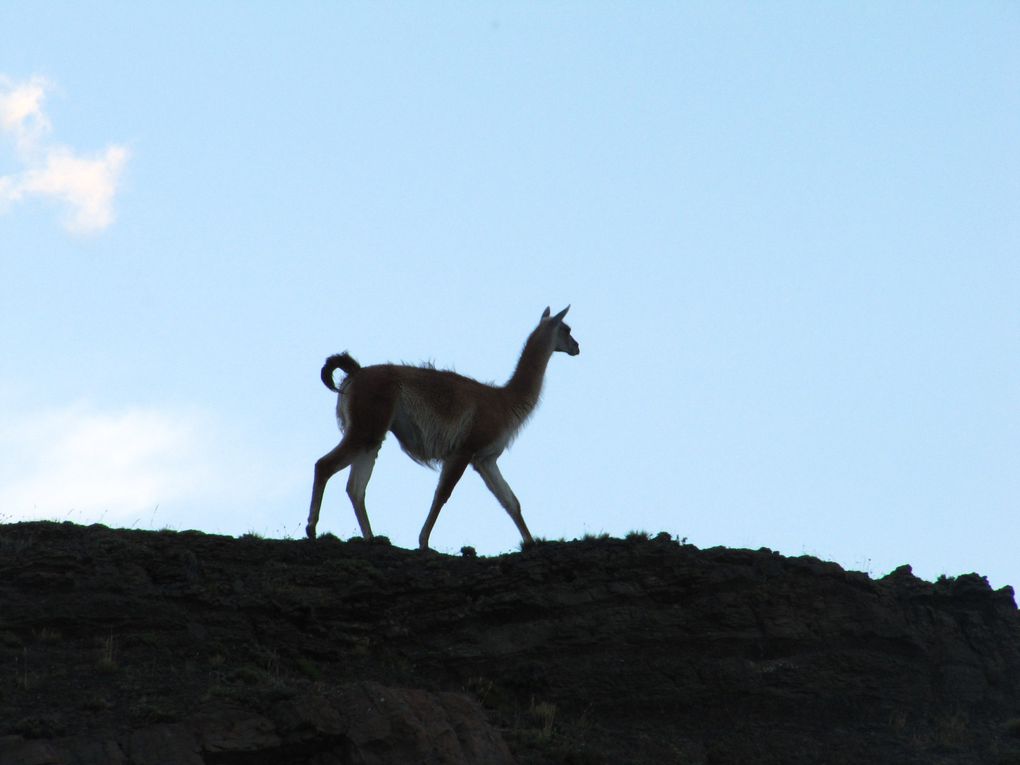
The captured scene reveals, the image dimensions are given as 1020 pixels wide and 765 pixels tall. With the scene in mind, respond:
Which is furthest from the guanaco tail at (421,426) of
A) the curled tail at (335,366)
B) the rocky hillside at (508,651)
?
the rocky hillside at (508,651)

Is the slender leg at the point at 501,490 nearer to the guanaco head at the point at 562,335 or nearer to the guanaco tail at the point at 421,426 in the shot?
A: the guanaco tail at the point at 421,426

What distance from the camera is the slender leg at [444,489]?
16.9 m

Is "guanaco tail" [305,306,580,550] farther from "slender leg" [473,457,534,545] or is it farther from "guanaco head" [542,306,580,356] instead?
"guanaco head" [542,306,580,356]

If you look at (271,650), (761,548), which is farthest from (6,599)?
(761,548)

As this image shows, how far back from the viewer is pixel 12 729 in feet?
35.3

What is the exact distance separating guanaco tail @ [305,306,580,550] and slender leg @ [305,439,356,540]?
0.01m

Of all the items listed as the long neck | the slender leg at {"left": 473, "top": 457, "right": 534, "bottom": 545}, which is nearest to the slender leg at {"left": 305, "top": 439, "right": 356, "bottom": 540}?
the slender leg at {"left": 473, "top": 457, "right": 534, "bottom": 545}

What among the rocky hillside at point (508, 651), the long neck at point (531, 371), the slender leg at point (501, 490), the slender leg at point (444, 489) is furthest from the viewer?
the long neck at point (531, 371)

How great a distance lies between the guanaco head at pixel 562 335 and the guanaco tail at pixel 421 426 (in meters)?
2.38

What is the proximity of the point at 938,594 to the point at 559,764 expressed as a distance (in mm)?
5950

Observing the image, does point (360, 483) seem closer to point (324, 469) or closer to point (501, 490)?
point (324, 469)

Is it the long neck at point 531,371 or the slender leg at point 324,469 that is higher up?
the long neck at point 531,371

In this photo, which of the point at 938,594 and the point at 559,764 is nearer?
the point at 559,764

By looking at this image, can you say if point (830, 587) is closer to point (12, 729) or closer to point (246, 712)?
point (246, 712)
